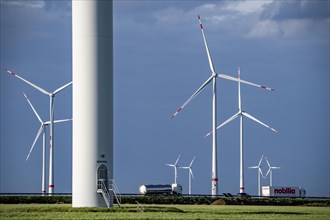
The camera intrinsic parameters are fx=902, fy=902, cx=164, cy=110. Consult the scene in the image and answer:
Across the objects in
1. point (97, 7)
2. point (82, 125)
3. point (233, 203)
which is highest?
point (97, 7)

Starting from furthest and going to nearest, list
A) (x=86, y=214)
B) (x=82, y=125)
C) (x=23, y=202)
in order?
1. (x=23, y=202)
2. (x=82, y=125)
3. (x=86, y=214)

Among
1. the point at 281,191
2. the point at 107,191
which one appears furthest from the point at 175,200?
the point at 281,191

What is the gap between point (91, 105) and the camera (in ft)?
274

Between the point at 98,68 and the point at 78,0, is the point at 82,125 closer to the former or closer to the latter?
the point at 98,68

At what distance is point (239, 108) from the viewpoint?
142125 mm

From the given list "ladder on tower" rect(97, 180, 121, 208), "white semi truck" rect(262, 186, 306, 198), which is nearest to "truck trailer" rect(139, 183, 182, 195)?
"white semi truck" rect(262, 186, 306, 198)

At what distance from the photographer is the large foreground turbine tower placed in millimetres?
83312

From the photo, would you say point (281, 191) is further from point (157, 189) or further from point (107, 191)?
point (107, 191)

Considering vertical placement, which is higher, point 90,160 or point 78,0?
point 78,0

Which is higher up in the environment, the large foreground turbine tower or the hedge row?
the large foreground turbine tower

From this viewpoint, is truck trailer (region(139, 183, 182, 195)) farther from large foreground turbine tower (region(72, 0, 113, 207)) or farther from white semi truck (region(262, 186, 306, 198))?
large foreground turbine tower (region(72, 0, 113, 207))

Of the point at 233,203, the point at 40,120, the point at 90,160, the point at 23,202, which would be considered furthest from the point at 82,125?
the point at 40,120

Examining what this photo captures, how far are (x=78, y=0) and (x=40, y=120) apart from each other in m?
53.5

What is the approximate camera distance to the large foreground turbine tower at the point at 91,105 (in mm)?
83312
